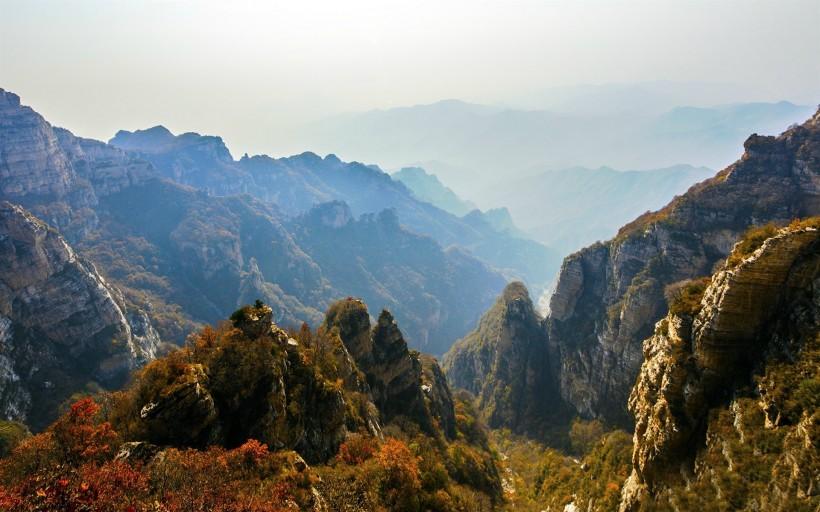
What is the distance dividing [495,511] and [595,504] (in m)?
16.5

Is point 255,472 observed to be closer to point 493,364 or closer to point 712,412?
point 712,412

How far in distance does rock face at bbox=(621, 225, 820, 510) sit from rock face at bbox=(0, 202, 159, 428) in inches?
5420

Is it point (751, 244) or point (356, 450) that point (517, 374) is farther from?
point (751, 244)

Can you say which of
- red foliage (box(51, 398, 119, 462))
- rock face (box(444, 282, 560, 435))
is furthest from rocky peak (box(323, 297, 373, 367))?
rock face (box(444, 282, 560, 435))

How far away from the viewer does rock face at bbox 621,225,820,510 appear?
88.5 feet

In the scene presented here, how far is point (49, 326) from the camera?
131875 mm

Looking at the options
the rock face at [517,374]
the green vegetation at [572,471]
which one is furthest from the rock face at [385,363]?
the rock face at [517,374]

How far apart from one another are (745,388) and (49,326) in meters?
168

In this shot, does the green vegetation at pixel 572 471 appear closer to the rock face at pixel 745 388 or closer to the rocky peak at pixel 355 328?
the rock face at pixel 745 388

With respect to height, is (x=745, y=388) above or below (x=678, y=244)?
below

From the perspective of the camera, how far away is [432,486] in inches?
1743

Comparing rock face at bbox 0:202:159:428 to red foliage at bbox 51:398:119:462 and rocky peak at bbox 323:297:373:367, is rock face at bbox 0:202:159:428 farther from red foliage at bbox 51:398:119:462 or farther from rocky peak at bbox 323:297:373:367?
red foliage at bbox 51:398:119:462

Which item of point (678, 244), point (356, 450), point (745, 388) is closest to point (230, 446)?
point (356, 450)

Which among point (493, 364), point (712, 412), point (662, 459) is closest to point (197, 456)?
point (662, 459)
